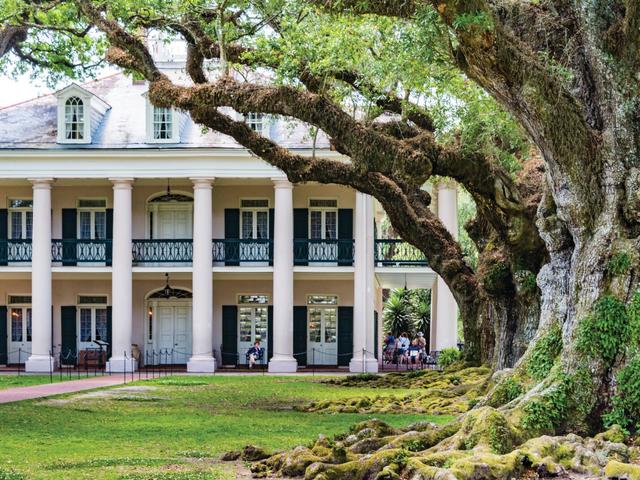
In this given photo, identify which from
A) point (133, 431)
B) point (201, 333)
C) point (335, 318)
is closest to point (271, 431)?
point (133, 431)

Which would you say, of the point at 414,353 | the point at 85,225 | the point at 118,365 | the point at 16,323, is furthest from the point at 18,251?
the point at 414,353

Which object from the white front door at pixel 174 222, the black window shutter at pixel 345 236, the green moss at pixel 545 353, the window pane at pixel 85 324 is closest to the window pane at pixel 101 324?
the window pane at pixel 85 324

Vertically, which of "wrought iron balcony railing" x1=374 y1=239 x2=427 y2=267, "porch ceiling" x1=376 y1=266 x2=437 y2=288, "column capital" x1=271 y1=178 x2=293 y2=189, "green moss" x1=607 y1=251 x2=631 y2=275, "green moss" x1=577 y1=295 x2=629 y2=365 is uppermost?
"column capital" x1=271 y1=178 x2=293 y2=189

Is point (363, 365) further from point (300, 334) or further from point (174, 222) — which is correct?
point (174, 222)

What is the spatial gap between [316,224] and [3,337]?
404 inches

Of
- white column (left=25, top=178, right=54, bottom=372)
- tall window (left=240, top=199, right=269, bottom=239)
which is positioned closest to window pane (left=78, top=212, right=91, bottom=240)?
white column (left=25, top=178, right=54, bottom=372)

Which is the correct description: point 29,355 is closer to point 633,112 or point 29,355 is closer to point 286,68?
point 286,68

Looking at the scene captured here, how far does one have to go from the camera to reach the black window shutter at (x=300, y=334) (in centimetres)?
3366

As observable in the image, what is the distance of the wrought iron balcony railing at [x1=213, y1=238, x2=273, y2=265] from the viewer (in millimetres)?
33312

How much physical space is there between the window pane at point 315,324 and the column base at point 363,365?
2.28 metres

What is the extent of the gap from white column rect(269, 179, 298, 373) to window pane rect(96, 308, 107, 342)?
574 cm

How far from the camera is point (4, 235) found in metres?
33.9

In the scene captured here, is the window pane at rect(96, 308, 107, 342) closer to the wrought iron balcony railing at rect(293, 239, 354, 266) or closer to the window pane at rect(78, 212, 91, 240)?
the window pane at rect(78, 212, 91, 240)

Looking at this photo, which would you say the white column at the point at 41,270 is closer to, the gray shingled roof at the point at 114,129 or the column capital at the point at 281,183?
the gray shingled roof at the point at 114,129
